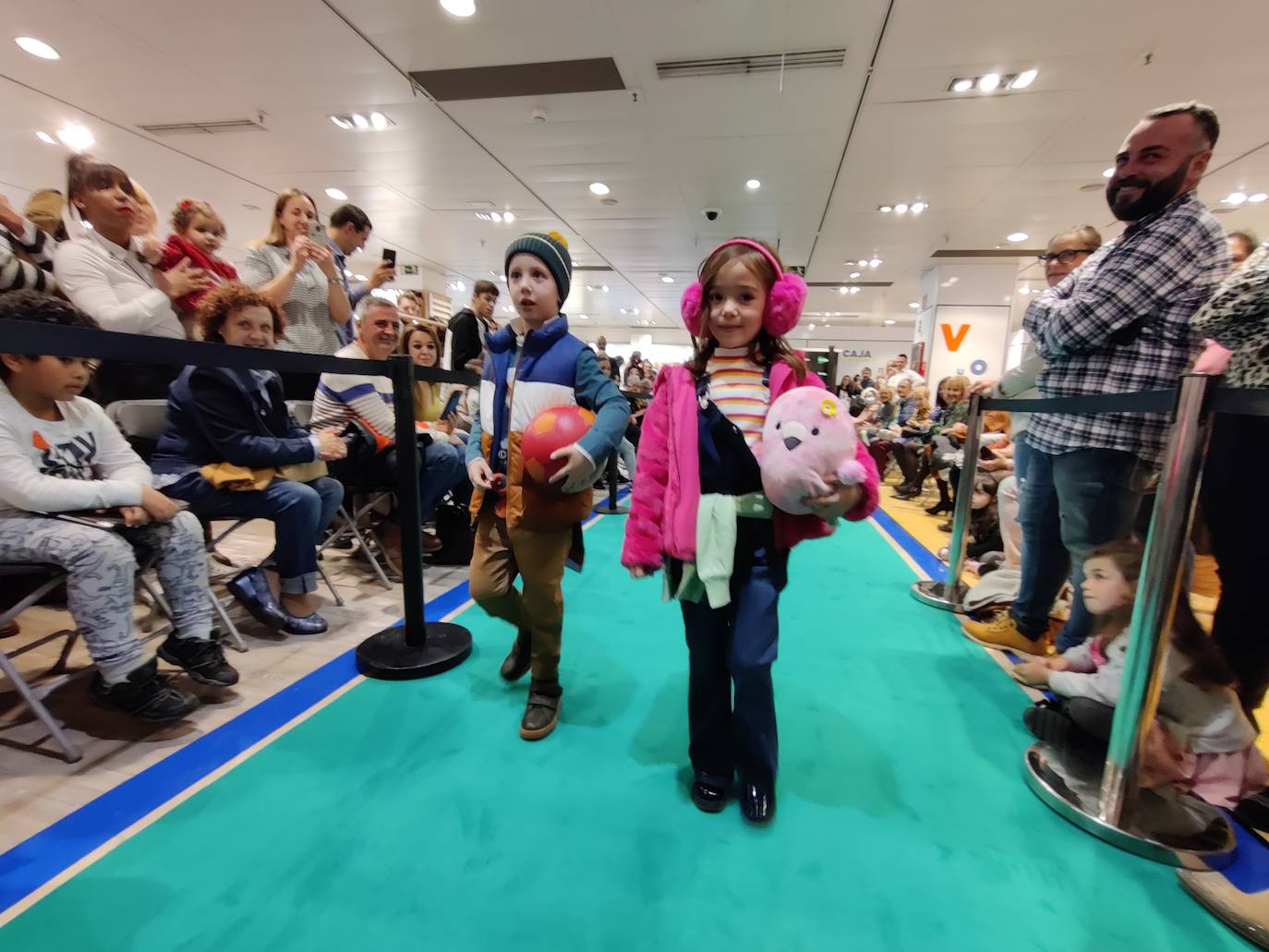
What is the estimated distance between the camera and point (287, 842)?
1460mm

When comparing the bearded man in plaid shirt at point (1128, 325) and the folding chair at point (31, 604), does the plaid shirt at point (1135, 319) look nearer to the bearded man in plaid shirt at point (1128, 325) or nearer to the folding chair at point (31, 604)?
the bearded man in plaid shirt at point (1128, 325)

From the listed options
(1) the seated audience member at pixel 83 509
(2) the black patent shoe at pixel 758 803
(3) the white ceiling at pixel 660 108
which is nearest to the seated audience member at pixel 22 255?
(1) the seated audience member at pixel 83 509

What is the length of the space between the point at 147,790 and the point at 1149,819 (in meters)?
2.89

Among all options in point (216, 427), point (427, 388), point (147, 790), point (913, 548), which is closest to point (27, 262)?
point (216, 427)

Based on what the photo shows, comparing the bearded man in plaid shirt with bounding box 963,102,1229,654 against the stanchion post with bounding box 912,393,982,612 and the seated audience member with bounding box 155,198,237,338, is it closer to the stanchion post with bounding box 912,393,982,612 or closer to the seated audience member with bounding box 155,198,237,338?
the stanchion post with bounding box 912,393,982,612

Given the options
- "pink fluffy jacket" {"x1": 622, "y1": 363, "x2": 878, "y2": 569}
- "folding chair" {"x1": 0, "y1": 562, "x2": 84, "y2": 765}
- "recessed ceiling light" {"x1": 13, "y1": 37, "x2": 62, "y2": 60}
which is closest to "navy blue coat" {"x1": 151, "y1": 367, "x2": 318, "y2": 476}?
"folding chair" {"x1": 0, "y1": 562, "x2": 84, "y2": 765}

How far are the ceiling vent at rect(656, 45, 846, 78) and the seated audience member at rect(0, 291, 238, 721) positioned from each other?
497cm

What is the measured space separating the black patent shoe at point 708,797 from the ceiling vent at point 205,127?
8504 mm

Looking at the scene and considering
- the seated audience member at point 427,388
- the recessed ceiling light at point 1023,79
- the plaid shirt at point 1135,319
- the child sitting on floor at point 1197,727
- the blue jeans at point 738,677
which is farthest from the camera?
the recessed ceiling light at point 1023,79

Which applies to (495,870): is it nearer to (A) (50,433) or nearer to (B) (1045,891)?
(B) (1045,891)

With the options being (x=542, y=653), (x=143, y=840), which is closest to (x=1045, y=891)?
(x=542, y=653)

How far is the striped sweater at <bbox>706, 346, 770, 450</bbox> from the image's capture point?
1508mm

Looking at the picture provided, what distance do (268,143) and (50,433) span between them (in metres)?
7.31

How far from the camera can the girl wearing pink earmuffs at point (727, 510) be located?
4.87 ft
